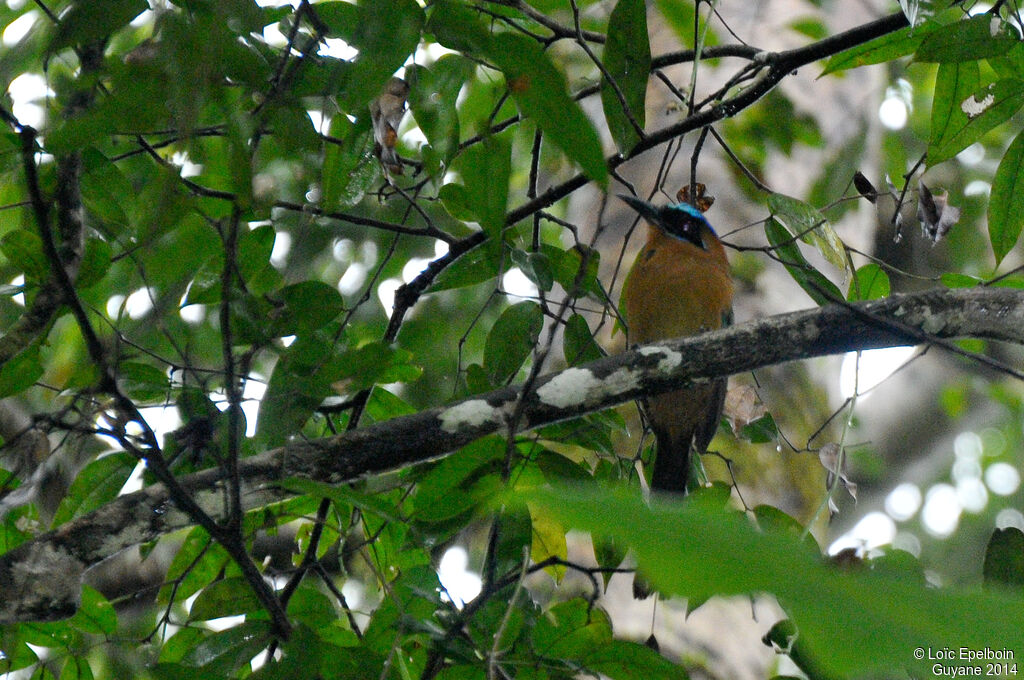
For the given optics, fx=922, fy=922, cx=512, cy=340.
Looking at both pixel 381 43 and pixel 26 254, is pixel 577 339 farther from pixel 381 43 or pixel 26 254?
pixel 26 254

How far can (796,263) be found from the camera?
254 cm

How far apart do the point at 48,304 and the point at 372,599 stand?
309cm

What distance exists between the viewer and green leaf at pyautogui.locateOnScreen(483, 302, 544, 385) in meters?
2.54

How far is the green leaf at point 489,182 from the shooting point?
1865mm

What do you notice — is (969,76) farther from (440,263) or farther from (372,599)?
(372,599)

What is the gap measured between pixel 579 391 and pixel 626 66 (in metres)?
0.79

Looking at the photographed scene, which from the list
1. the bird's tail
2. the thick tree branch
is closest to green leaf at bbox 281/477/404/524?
the thick tree branch

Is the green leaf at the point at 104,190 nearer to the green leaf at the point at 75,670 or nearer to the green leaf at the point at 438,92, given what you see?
the green leaf at the point at 438,92

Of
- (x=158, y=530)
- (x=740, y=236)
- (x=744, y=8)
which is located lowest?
(x=158, y=530)

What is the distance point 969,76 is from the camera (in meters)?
2.35

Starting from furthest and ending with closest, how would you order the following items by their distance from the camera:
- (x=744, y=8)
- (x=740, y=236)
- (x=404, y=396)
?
(x=744, y=8) < (x=740, y=236) < (x=404, y=396)

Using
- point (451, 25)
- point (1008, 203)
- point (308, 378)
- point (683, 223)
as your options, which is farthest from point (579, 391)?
point (683, 223)

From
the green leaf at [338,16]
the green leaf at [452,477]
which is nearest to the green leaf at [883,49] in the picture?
the green leaf at [338,16]

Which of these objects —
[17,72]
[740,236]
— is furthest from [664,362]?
[740,236]
